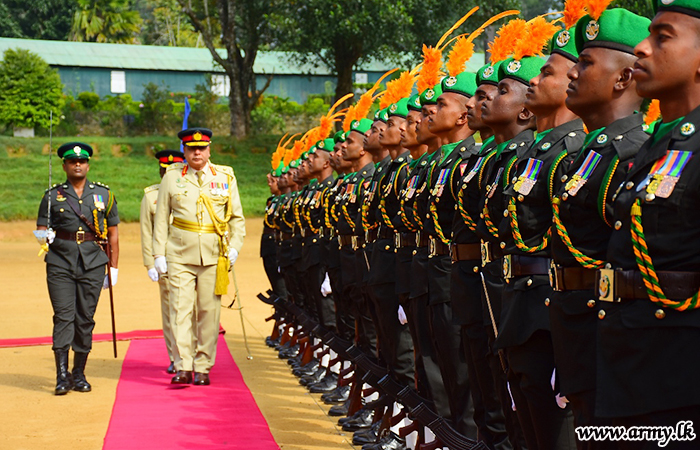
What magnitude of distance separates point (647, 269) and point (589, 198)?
2.00 feet

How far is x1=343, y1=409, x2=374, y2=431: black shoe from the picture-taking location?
697 cm

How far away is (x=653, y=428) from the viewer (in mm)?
2945

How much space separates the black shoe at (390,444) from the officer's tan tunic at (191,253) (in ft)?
9.70

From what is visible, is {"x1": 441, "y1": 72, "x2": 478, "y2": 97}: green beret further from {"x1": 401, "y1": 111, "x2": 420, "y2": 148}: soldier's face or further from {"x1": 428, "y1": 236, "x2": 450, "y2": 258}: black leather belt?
{"x1": 428, "y1": 236, "x2": 450, "y2": 258}: black leather belt

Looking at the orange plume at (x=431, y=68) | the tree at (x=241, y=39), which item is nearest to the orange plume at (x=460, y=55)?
the orange plume at (x=431, y=68)

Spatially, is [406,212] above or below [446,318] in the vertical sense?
above

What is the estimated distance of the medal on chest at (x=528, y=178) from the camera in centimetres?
403

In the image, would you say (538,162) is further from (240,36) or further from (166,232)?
(240,36)

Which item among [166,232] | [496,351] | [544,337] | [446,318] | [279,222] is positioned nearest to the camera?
[544,337]

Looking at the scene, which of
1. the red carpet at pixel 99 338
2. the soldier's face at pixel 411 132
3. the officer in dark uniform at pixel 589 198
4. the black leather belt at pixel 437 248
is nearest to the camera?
the officer in dark uniform at pixel 589 198

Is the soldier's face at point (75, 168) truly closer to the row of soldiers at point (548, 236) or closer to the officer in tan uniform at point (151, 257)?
the officer in tan uniform at point (151, 257)

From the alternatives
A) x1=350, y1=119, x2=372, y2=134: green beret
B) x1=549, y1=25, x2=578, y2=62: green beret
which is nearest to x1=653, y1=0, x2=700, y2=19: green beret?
x1=549, y1=25, x2=578, y2=62: green beret

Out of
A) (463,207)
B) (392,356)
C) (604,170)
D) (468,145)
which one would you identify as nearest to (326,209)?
(392,356)

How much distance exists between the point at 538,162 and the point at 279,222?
28.5 feet
